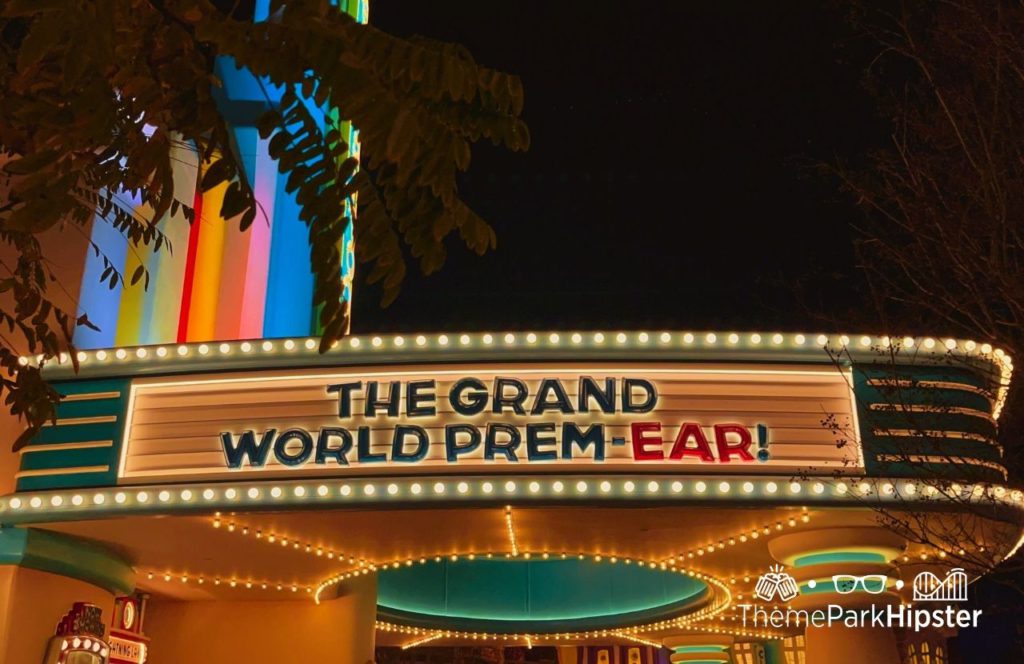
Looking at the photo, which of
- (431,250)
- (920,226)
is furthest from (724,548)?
(431,250)

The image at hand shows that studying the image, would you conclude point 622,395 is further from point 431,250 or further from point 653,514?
point 431,250

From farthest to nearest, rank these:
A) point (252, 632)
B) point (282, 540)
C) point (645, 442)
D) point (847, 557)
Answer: point (252, 632) → point (282, 540) → point (847, 557) → point (645, 442)

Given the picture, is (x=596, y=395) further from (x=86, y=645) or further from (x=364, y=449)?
(x=86, y=645)

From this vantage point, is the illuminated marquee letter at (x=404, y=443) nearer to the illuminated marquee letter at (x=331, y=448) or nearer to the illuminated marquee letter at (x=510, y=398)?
A: the illuminated marquee letter at (x=331, y=448)

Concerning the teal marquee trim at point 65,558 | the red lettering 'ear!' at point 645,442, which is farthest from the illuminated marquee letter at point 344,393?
the teal marquee trim at point 65,558

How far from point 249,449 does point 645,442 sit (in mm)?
3493

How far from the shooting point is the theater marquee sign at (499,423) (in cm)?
891

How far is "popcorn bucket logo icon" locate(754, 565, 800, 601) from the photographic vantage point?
429 inches

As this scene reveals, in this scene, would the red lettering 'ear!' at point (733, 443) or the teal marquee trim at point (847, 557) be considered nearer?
the red lettering 'ear!' at point (733, 443)

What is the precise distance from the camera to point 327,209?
3100 mm

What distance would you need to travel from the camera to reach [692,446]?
8.92 m

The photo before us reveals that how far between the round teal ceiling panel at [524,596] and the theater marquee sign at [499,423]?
7.29 metres
